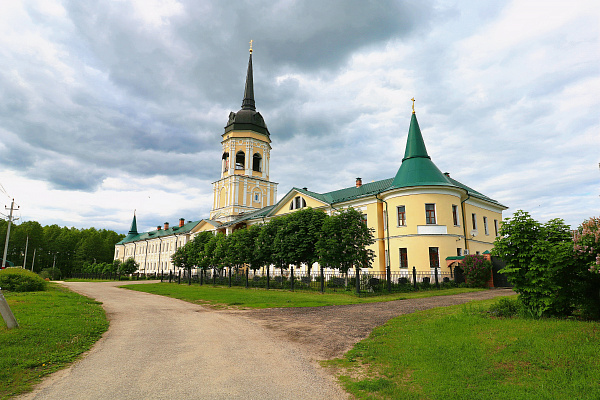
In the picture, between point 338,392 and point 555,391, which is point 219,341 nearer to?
point 338,392

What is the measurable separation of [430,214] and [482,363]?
25559mm

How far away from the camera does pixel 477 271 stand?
79.7ft

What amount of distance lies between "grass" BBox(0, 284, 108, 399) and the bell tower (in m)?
44.4

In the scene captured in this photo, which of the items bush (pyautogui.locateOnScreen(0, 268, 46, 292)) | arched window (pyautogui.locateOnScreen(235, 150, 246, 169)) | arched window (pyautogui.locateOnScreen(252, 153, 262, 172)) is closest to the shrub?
bush (pyautogui.locateOnScreen(0, 268, 46, 292))

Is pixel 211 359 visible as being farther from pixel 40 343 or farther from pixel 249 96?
pixel 249 96

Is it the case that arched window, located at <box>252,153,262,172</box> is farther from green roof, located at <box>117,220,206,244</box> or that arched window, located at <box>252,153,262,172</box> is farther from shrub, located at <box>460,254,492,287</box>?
shrub, located at <box>460,254,492,287</box>

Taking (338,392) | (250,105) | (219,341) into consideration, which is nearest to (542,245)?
(338,392)

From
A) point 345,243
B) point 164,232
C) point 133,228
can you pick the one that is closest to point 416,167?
point 345,243

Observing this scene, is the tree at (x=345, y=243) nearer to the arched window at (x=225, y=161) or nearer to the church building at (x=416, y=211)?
the church building at (x=416, y=211)

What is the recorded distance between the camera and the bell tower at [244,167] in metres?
55.9

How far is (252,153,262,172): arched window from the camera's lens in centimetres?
5797

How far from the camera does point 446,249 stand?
29.0 metres

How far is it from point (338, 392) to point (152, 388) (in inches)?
104

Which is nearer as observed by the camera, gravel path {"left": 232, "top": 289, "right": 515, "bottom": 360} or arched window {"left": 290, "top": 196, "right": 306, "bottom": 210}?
gravel path {"left": 232, "top": 289, "right": 515, "bottom": 360}
